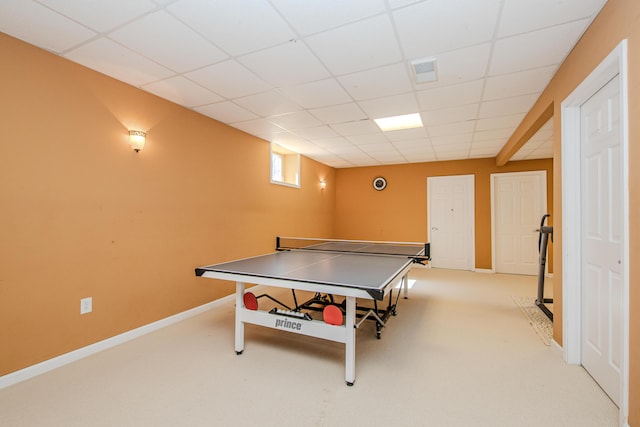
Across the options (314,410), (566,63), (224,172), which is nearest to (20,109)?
(224,172)

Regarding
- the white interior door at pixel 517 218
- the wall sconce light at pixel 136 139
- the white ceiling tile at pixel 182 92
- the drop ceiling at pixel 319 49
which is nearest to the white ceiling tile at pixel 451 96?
the drop ceiling at pixel 319 49

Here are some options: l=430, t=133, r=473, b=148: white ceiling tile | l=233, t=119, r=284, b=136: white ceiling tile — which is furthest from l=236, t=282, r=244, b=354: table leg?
l=430, t=133, r=473, b=148: white ceiling tile

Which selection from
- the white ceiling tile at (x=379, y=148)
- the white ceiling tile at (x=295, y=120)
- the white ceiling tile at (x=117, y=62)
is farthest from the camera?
the white ceiling tile at (x=379, y=148)

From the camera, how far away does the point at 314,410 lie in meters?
1.74

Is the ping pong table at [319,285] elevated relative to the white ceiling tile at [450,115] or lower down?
lower down

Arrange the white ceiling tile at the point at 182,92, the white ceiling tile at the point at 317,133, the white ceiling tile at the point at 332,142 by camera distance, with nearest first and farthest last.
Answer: the white ceiling tile at the point at 182,92, the white ceiling tile at the point at 317,133, the white ceiling tile at the point at 332,142

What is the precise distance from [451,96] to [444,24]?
1.24 m

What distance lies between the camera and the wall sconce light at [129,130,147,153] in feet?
9.07

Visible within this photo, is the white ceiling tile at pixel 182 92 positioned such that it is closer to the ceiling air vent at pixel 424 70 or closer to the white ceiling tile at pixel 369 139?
the ceiling air vent at pixel 424 70

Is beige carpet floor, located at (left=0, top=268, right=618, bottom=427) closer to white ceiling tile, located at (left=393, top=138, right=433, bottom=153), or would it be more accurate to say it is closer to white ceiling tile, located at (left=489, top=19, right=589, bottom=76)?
white ceiling tile, located at (left=489, top=19, right=589, bottom=76)

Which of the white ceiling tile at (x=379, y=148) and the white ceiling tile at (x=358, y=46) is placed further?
the white ceiling tile at (x=379, y=148)

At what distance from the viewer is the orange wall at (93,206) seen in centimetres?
207

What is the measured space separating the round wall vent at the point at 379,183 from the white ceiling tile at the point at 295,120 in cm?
329

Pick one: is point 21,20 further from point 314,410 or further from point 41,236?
point 314,410
